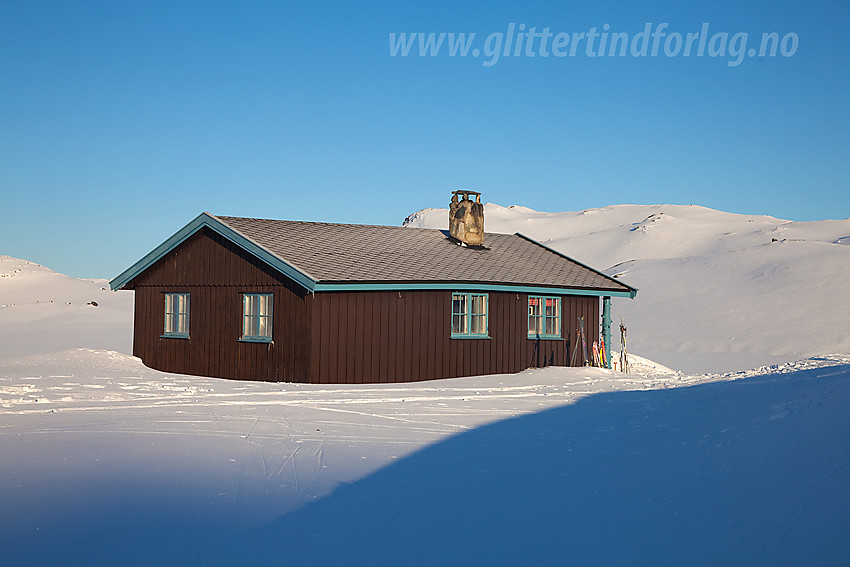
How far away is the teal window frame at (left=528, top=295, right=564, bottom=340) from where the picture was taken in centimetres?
2292

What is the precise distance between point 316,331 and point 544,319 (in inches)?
278

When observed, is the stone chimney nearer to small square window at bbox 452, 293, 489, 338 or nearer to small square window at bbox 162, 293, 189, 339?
small square window at bbox 452, 293, 489, 338

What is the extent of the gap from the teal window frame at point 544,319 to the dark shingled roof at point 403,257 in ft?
1.68

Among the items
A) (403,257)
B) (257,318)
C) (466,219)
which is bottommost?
(257,318)

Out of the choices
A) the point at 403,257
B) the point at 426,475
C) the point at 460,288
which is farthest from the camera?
the point at 403,257

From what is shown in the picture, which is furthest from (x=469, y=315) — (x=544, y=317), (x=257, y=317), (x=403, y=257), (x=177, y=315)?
(x=177, y=315)

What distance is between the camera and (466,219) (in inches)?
1008

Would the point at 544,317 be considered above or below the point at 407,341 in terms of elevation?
above

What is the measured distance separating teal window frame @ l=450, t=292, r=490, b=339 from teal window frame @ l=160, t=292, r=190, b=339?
7.04 metres

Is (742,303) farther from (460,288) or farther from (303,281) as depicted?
(303,281)

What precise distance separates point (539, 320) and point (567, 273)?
2.25 meters

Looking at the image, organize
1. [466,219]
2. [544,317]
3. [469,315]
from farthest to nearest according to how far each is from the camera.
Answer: [466,219] < [544,317] < [469,315]

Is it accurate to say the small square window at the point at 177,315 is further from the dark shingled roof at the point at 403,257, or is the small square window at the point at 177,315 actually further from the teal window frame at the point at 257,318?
the dark shingled roof at the point at 403,257

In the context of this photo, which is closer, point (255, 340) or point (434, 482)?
point (434, 482)
